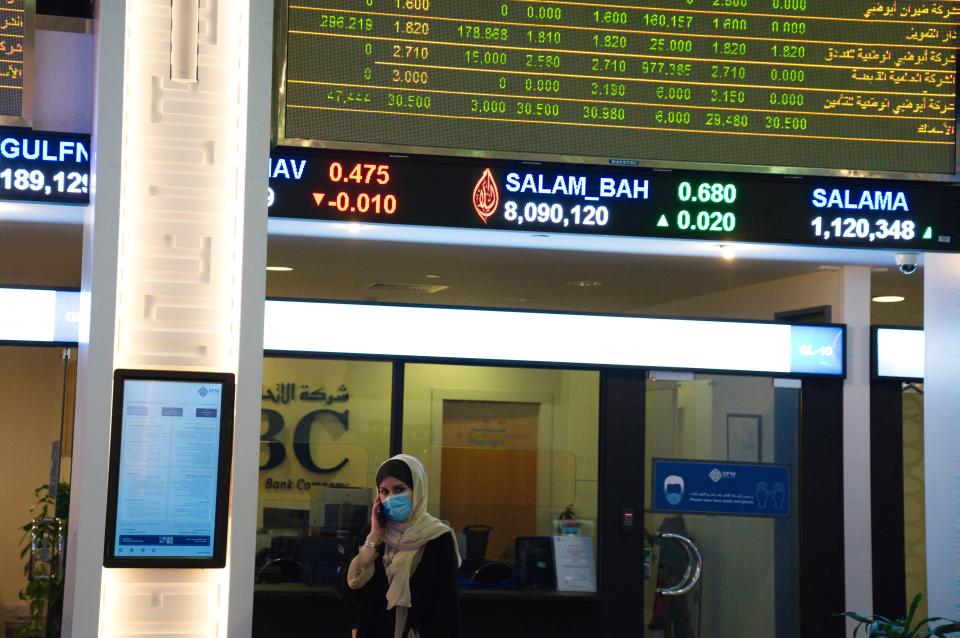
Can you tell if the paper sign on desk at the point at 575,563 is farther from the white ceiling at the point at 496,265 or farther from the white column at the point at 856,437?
the white ceiling at the point at 496,265

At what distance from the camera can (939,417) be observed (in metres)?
5.41

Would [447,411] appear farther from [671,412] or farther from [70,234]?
[70,234]

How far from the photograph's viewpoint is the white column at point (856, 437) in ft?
26.1

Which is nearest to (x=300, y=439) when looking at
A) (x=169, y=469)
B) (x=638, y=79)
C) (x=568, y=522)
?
(x=568, y=522)

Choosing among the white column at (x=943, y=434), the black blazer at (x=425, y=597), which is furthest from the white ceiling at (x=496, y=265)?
the black blazer at (x=425, y=597)

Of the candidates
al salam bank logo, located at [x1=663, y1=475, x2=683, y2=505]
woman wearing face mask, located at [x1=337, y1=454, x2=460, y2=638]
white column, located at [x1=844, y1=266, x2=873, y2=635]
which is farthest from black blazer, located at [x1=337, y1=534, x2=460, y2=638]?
white column, located at [x1=844, y1=266, x2=873, y2=635]

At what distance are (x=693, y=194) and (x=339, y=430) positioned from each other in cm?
324

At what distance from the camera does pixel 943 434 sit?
5.39 metres

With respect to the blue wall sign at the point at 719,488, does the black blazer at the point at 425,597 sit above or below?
below

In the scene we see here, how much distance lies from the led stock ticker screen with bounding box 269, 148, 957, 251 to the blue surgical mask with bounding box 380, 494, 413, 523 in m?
1.59

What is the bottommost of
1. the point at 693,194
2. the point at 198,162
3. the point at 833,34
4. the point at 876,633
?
the point at 876,633

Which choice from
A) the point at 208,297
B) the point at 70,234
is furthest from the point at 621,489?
the point at 208,297

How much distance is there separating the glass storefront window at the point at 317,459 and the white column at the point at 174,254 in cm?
434

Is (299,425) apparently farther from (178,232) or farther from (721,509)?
(178,232)
